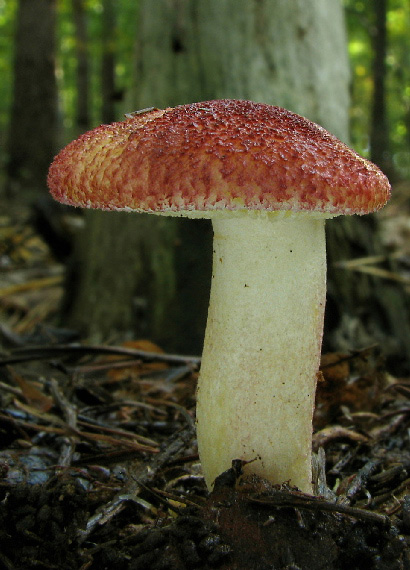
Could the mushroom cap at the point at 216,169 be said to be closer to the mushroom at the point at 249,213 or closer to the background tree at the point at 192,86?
the mushroom at the point at 249,213

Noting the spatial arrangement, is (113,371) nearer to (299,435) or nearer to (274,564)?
(299,435)

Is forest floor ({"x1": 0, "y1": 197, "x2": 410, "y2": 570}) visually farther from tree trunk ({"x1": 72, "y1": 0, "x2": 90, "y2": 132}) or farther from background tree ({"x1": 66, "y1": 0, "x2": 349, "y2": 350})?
tree trunk ({"x1": 72, "y1": 0, "x2": 90, "y2": 132})

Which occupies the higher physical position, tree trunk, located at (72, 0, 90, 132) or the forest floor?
tree trunk, located at (72, 0, 90, 132)

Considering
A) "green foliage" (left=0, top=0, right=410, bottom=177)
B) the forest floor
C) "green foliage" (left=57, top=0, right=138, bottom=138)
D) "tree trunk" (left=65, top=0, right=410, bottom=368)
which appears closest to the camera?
the forest floor

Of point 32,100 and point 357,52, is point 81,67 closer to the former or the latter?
point 32,100

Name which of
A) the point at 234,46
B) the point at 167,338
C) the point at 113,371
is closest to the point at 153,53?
the point at 234,46

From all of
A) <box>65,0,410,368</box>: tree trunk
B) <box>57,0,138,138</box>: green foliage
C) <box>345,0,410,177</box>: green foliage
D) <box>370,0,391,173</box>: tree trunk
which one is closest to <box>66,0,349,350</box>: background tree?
<box>65,0,410,368</box>: tree trunk

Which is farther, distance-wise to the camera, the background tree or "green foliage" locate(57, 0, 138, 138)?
"green foliage" locate(57, 0, 138, 138)

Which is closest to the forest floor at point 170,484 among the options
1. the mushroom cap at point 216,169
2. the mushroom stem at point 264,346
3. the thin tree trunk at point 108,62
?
the mushroom stem at point 264,346
